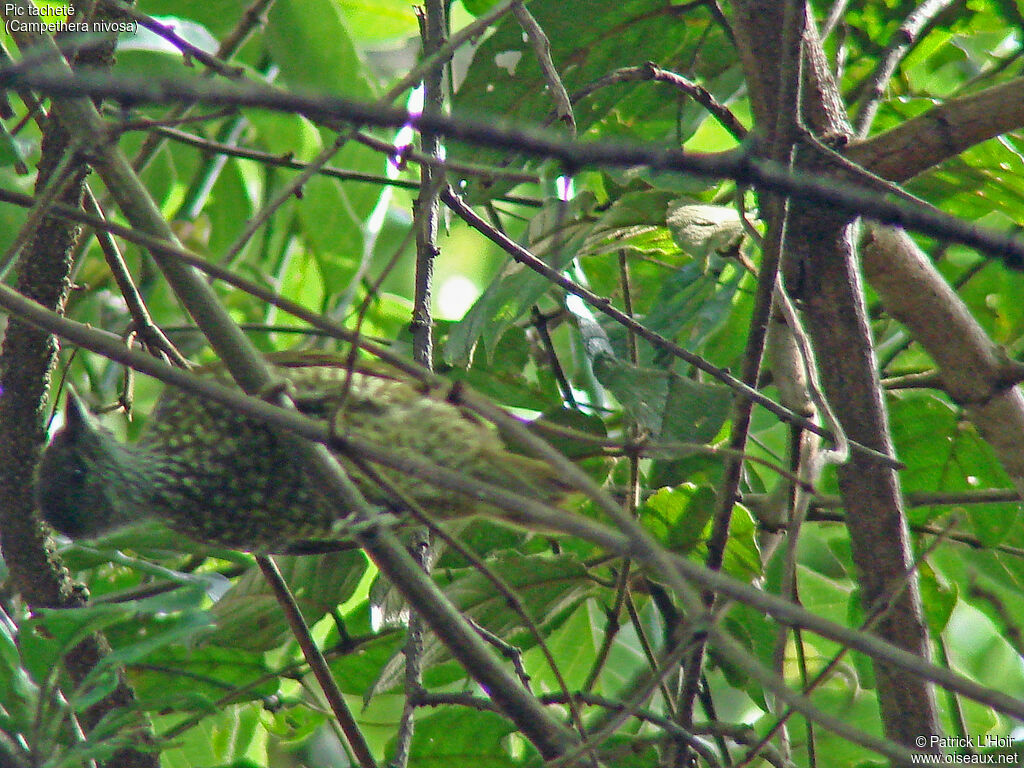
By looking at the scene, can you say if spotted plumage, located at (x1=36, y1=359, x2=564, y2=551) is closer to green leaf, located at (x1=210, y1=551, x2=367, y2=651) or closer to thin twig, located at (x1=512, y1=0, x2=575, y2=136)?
green leaf, located at (x1=210, y1=551, x2=367, y2=651)

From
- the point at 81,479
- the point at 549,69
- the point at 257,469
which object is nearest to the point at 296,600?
the point at 257,469

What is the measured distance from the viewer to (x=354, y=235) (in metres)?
2.54

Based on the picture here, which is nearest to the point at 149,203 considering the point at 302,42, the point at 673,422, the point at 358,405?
the point at 358,405

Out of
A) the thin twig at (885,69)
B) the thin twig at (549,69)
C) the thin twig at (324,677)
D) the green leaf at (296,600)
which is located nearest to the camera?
the thin twig at (549,69)

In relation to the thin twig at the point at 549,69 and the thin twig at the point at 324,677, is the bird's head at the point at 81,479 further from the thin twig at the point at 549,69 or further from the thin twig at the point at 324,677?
the thin twig at the point at 549,69

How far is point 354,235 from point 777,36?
1293 millimetres

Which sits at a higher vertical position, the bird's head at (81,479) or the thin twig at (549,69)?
the thin twig at (549,69)

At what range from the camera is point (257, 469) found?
66.7 inches

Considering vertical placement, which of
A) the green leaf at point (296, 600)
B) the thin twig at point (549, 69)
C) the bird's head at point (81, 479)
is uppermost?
the thin twig at point (549, 69)

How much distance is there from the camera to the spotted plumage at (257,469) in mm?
1650

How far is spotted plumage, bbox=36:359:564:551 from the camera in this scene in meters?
1.65

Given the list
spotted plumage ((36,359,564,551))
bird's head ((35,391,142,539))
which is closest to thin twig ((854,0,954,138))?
spotted plumage ((36,359,564,551))

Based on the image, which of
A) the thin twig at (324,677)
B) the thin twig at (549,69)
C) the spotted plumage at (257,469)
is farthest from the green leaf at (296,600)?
the thin twig at (549,69)

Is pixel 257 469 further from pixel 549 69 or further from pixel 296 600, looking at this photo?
pixel 549 69
